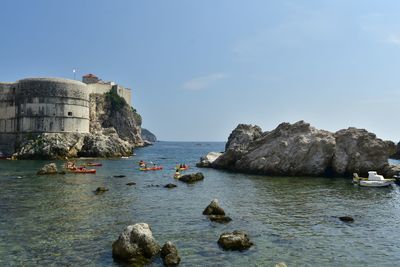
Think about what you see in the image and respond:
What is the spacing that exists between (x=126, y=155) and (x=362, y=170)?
5028 cm

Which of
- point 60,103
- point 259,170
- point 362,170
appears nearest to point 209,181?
point 259,170

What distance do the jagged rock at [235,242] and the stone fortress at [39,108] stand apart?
62.7m

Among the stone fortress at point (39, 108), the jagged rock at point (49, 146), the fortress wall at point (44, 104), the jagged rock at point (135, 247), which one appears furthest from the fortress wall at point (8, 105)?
the jagged rock at point (135, 247)

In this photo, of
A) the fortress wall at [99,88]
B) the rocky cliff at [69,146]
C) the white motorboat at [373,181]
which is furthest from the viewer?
the fortress wall at [99,88]

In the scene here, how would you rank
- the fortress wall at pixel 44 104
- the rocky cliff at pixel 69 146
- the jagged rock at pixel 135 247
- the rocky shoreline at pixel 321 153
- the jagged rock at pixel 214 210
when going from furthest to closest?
the fortress wall at pixel 44 104 < the rocky cliff at pixel 69 146 < the rocky shoreline at pixel 321 153 < the jagged rock at pixel 214 210 < the jagged rock at pixel 135 247

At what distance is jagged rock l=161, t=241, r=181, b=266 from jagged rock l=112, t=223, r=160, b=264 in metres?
0.51

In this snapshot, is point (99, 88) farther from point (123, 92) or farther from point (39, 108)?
point (39, 108)

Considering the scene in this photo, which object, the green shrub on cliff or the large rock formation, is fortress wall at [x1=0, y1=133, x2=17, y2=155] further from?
the large rock formation

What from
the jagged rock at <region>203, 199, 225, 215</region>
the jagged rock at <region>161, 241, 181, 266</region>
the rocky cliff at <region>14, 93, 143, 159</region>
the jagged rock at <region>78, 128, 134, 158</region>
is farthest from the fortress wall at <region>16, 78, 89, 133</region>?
the jagged rock at <region>161, 241, 181, 266</region>

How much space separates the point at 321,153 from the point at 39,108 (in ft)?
169

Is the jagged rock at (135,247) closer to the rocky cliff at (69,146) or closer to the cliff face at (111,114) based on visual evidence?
the rocky cliff at (69,146)

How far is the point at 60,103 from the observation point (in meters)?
72.8

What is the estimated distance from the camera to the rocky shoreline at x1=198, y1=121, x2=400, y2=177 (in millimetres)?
44094

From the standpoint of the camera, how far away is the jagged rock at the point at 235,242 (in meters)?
16.0
